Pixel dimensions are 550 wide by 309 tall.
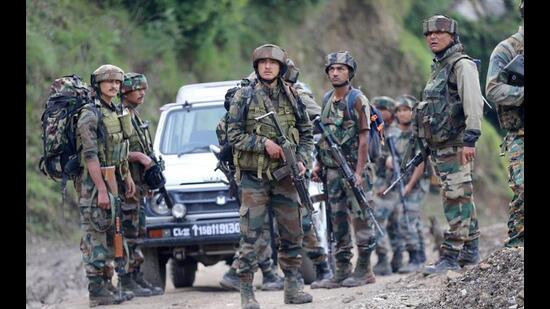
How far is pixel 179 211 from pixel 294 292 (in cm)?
227

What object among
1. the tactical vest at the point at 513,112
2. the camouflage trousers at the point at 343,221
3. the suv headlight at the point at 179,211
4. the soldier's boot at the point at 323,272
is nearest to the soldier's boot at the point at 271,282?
the soldier's boot at the point at 323,272

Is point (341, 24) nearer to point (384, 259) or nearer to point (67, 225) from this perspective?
point (67, 225)

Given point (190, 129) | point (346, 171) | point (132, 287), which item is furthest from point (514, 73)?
point (190, 129)

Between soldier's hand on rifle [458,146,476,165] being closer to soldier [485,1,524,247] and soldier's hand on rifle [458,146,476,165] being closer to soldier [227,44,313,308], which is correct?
soldier [485,1,524,247]

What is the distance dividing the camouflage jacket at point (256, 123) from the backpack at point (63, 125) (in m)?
1.79

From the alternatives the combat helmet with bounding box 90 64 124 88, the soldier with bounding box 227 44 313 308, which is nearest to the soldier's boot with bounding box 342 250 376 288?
the soldier with bounding box 227 44 313 308

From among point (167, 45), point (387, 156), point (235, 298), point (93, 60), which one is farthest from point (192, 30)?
point (235, 298)

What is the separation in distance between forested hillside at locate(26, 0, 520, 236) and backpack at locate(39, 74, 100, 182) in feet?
20.0

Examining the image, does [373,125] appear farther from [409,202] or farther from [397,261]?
[397,261]

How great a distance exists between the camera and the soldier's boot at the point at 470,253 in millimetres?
10297

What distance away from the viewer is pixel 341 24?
25188mm

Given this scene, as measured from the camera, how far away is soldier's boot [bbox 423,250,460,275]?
1023 centimetres

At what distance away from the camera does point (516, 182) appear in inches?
344

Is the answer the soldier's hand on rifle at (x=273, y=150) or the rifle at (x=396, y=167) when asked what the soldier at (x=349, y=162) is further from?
the rifle at (x=396, y=167)
